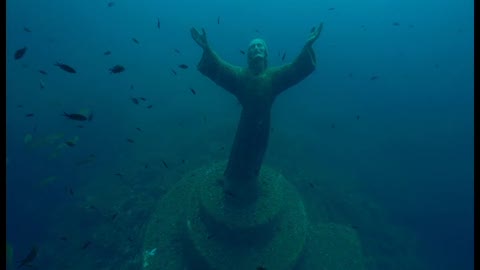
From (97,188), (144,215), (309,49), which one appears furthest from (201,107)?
(309,49)

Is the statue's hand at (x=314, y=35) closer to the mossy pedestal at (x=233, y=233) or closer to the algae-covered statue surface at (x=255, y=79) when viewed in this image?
the algae-covered statue surface at (x=255, y=79)

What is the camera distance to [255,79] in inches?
295

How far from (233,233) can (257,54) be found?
3975 mm

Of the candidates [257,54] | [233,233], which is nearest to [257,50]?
[257,54]

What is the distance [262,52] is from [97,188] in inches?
392

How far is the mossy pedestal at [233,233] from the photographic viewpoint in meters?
8.36

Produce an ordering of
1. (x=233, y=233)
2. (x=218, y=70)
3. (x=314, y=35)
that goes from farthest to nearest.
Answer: (x=233, y=233) < (x=218, y=70) < (x=314, y=35)

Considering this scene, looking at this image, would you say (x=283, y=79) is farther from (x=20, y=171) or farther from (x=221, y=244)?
(x=20, y=171)

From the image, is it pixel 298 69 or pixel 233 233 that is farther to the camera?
pixel 233 233

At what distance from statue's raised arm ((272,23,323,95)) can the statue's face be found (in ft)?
1.42

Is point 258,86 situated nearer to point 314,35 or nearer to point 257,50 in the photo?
point 257,50

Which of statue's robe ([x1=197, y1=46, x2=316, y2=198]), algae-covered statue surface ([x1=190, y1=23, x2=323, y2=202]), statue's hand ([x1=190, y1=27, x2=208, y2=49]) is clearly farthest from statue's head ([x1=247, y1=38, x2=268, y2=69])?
statue's hand ([x1=190, y1=27, x2=208, y2=49])

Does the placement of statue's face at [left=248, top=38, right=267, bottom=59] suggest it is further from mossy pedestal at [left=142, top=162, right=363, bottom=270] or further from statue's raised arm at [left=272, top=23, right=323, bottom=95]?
mossy pedestal at [left=142, top=162, right=363, bottom=270]

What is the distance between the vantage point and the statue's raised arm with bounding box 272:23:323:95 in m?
6.81
